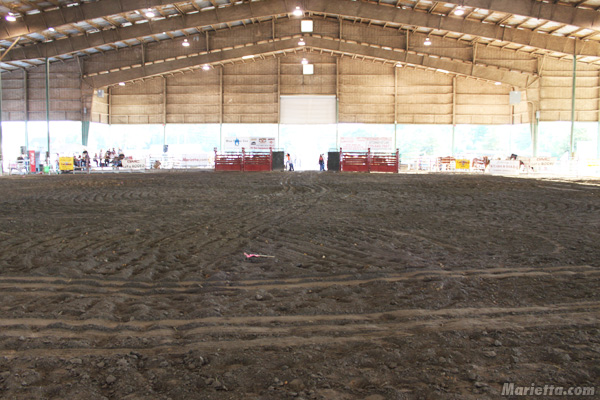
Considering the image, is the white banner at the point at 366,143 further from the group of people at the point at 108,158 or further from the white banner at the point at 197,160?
the group of people at the point at 108,158

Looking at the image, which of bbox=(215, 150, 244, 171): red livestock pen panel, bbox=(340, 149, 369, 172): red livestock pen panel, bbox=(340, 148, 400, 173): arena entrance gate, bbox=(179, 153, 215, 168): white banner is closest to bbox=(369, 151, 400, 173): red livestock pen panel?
bbox=(340, 148, 400, 173): arena entrance gate

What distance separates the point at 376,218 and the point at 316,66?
29626 millimetres

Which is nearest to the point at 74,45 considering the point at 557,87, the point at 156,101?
the point at 156,101

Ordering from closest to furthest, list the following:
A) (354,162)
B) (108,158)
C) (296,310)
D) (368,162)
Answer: (296,310) < (368,162) < (354,162) < (108,158)

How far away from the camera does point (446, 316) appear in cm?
323

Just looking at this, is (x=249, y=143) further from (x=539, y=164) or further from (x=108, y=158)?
(x=539, y=164)

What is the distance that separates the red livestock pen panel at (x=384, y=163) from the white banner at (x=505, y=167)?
6.12m

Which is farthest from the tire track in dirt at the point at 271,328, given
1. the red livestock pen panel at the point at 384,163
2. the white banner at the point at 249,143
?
the white banner at the point at 249,143

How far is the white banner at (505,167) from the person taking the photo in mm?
26453

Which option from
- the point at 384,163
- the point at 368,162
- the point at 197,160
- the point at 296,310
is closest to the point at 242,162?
the point at 197,160

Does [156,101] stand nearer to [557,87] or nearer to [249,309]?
[557,87]

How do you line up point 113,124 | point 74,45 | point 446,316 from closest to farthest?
point 446,316 < point 74,45 < point 113,124

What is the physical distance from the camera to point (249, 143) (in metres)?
33.6

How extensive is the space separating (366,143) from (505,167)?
9.54 m
